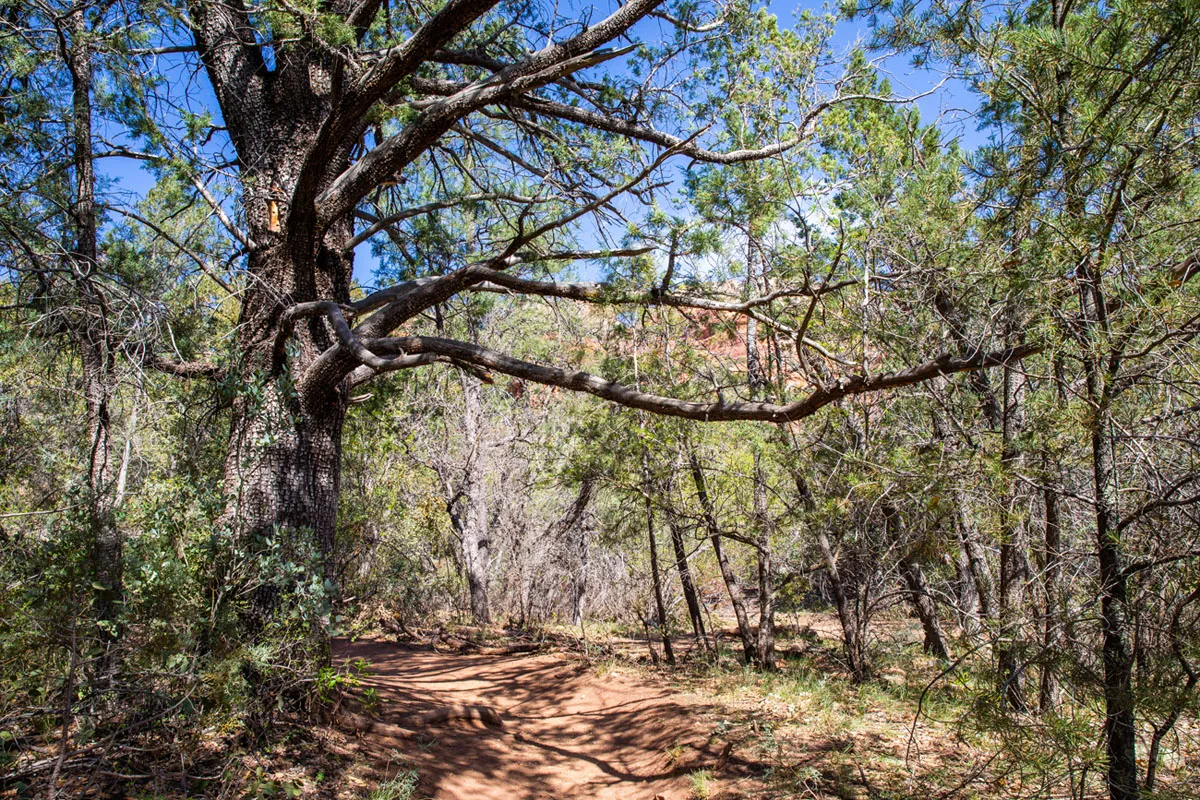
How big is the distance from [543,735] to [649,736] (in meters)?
1.09

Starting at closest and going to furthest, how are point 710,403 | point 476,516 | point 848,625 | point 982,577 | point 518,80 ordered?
point 710,403, point 518,80, point 982,577, point 848,625, point 476,516

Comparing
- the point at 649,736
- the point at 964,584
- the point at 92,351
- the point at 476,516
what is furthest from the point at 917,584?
the point at 476,516

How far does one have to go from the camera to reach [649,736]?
6.18m

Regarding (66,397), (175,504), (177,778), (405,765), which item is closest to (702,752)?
(405,765)

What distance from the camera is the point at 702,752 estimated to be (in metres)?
5.35

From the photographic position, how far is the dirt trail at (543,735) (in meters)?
5.23

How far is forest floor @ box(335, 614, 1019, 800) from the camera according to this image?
4.71 meters

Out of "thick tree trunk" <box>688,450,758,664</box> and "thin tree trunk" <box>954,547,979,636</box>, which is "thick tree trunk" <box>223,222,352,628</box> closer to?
"thick tree trunk" <box>688,450,758,664</box>

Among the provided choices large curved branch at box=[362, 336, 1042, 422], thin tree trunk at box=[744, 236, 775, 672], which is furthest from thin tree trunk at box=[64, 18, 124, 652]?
thin tree trunk at box=[744, 236, 775, 672]

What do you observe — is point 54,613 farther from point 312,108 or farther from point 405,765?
point 312,108

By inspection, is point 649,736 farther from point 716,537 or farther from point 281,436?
point 281,436

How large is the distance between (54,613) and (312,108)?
4089 mm

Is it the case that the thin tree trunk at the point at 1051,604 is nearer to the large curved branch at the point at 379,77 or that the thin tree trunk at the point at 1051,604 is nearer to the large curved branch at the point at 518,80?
the large curved branch at the point at 518,80

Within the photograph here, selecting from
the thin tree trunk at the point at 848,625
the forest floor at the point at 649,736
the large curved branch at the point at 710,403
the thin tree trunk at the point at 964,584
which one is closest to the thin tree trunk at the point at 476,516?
the forest floor at the point at 649,736
